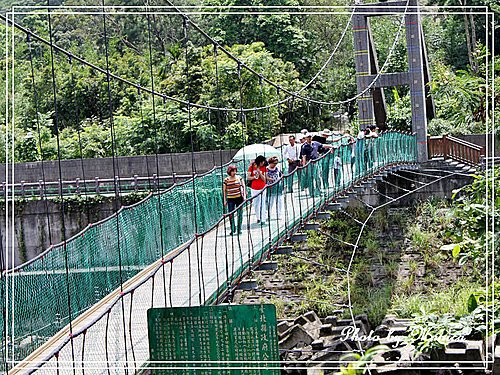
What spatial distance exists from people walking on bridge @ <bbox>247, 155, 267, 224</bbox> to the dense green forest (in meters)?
5.18

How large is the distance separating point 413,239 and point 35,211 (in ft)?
23.9

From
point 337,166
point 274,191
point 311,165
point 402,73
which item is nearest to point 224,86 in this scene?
point 402,73

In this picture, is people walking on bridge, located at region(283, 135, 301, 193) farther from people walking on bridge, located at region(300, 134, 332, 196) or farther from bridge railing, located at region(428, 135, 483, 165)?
bridge railing, located at region(428, 135, 483, 165)

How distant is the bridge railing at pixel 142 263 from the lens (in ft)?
23.5

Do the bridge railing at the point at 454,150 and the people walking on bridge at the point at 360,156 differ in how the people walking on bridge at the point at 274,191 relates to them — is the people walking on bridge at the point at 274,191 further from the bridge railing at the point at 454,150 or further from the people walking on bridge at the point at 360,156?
the bridge railing at the point at 454,150

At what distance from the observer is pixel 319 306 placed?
16297mm

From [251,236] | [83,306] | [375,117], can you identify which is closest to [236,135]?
Result: [375,117]

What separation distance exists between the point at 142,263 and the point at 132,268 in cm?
19

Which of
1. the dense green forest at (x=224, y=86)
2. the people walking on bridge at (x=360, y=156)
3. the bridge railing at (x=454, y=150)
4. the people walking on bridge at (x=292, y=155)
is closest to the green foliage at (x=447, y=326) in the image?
the people walking on bridge at (x=292, y=155)

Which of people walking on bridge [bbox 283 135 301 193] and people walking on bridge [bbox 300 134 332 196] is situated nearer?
people walking on bridge [bbox 300 134 332 196]

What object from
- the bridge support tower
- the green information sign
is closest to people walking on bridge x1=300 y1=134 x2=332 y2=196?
the green information sign

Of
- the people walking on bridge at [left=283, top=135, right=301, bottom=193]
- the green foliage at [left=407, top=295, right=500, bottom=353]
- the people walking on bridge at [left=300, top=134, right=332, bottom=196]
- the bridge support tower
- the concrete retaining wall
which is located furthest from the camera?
the concrete retaining wall

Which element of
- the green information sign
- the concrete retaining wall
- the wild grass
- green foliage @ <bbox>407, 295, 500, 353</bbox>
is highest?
the concrete retaining wall

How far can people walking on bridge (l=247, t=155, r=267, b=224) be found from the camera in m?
9.36
